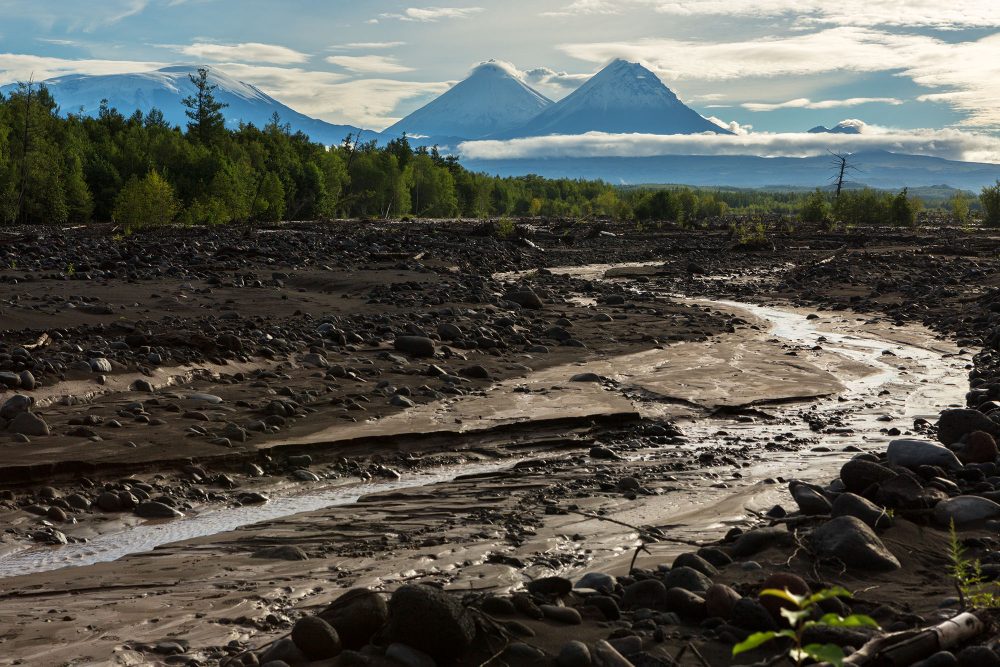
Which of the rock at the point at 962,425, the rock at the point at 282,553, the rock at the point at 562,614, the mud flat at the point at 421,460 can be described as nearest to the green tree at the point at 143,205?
the mud flat at the point at 421,460

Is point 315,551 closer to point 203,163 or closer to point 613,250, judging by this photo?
point 613,250

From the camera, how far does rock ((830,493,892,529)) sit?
20.5 ft

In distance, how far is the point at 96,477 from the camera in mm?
8312

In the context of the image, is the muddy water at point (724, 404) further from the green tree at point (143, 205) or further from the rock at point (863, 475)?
the green tree at point (143, 205)

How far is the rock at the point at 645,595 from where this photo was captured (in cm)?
503

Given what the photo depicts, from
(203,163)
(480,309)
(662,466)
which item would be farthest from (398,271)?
(203,163)

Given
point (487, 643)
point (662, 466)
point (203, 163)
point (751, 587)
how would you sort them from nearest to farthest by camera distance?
point (487, 643) → point (751, 587) → point (662, 466) → point (203, 163)

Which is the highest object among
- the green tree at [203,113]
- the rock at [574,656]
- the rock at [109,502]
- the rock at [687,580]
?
the green tree at [203,113]

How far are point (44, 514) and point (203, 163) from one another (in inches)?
2808

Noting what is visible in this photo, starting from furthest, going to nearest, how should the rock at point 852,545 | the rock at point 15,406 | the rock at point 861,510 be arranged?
the rock at point 15,406 < the rock at point 861,510 < the rock at point 852,545

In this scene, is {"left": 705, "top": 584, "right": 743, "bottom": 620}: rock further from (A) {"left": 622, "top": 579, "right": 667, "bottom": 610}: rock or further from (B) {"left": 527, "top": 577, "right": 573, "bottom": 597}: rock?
(B) {"left": 527, "top": 577, "right": 573, "bottom": 597}: rock

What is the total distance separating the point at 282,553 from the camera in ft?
21.8

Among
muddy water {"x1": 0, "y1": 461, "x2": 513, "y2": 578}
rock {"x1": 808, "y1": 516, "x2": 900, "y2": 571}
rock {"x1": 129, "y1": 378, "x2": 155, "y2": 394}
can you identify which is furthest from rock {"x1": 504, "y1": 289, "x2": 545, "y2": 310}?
rock {"x1": 808, "y1": 516, "x2": 900, "y2": 571}

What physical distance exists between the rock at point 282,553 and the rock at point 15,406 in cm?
419
